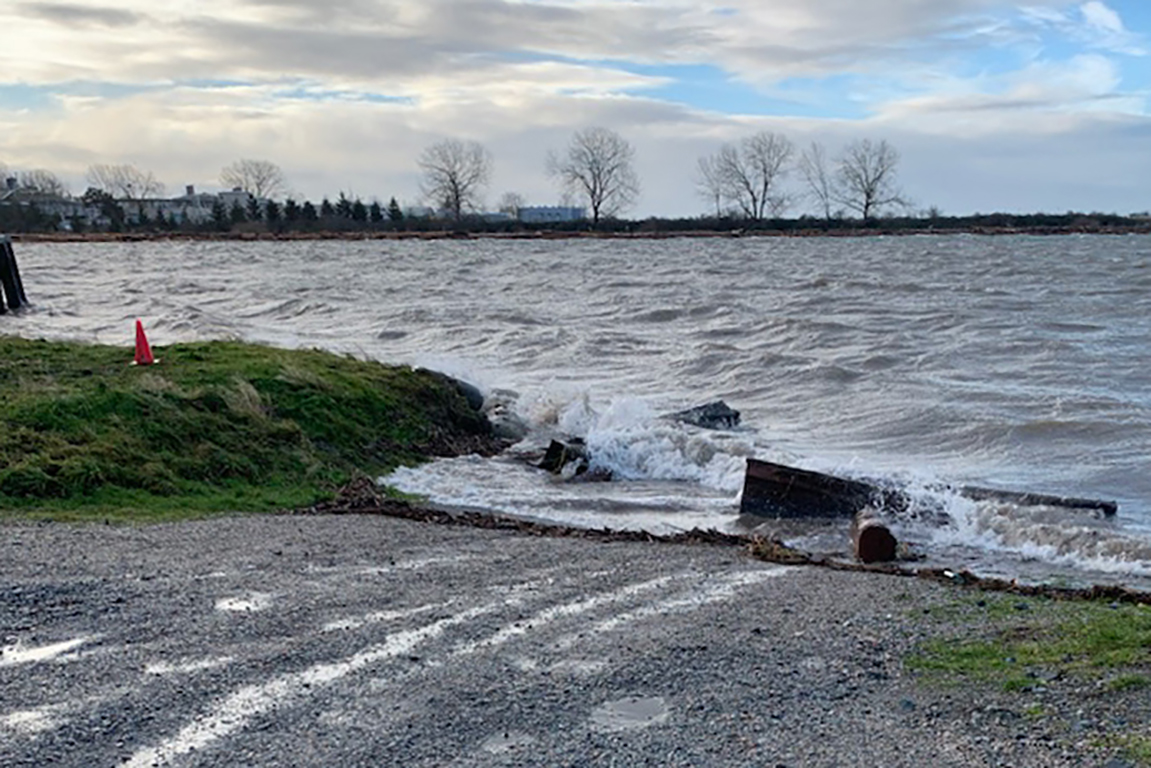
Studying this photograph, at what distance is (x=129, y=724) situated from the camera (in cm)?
434

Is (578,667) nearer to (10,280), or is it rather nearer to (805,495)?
(805,495)

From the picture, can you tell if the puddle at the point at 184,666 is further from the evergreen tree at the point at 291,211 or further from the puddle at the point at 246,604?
the evergreen tree at the point at 291,211

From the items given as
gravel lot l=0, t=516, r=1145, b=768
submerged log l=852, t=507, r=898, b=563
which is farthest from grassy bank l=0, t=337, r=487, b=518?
submerged log l=852, t=507, r=898, b=563

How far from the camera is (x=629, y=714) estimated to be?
15.1ft

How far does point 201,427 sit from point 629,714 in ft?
22.2

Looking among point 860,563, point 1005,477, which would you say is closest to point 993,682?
point 860,563

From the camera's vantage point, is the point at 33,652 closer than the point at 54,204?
Yes

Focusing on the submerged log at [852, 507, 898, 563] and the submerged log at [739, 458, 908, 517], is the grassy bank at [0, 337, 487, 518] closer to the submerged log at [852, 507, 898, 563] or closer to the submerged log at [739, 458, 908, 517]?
the submerged log at [739, 458, 908, 517]

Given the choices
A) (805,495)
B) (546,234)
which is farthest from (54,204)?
(805,495)

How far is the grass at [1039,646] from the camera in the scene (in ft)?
16.1

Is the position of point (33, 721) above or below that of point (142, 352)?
below

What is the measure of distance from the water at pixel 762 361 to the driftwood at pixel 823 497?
264mm

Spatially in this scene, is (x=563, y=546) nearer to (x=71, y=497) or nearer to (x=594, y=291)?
(x=71, y=497)

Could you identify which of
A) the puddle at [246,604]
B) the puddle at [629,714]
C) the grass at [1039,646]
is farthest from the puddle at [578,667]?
the puddle at [246,604]
